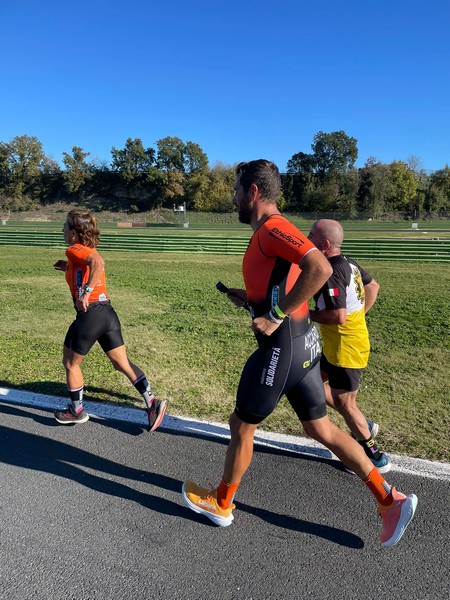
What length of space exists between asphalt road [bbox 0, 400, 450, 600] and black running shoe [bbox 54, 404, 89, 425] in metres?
0.26

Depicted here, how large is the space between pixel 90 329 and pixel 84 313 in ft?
0.51

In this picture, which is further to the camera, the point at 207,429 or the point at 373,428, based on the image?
the point at 207,429

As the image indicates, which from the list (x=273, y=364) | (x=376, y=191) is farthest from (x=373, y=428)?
(x=376, y=191)

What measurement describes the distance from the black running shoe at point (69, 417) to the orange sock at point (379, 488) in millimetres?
2506

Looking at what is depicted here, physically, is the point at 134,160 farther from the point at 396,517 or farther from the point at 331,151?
the point at 396,517

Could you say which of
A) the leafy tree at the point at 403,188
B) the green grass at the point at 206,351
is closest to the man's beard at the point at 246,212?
the green grass at the point at 206,351

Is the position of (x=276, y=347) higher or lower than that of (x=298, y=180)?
lower

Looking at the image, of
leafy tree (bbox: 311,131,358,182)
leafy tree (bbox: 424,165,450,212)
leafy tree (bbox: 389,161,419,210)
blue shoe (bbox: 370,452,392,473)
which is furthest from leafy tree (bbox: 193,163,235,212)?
blue shoe (bbox: 370,452,392,473)

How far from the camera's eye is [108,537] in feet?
8.18

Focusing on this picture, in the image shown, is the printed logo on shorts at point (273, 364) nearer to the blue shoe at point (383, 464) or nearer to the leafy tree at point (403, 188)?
the blue shoe at point (383, 464)

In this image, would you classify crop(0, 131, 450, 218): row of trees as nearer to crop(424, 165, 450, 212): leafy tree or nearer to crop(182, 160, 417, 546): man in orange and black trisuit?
crop(424, 165, 450, 212): leafy tree

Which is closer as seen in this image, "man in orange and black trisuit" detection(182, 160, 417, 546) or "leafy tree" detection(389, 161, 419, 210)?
"man in orange and black trisuit" detection(182, 160, 417, 546)

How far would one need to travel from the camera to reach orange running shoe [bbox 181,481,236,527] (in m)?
2.62

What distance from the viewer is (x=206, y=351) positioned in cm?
611
